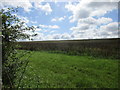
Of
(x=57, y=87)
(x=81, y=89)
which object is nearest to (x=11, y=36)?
(x=57, y=87)

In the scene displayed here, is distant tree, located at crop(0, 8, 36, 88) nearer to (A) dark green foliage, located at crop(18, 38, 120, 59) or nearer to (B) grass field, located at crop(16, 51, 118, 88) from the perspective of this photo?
(B) grass field, located at crop(16, 51, 118, 88)

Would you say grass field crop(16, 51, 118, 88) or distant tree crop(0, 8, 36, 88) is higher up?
distant tree crop(0, 8, 36, 88)

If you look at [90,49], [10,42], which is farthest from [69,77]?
[90,49]

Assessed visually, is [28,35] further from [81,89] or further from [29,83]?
[81,89]

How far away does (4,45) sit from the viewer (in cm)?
273

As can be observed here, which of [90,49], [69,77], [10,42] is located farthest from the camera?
[90,49]

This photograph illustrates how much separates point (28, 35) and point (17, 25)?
0.51m

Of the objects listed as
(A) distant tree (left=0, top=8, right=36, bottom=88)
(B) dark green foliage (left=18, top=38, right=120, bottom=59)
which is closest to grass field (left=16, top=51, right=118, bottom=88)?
(A) distant tree (left=0, top=8, right=36, bottom=88)

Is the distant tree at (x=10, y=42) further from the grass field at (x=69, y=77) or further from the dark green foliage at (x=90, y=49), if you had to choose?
the dark green foliage at (x=90, y=49)

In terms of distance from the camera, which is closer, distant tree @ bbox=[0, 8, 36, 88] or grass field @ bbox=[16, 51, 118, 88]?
distant tree @ bbox=[0, 8, 36, 88]

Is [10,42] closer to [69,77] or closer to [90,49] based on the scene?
[69,77]

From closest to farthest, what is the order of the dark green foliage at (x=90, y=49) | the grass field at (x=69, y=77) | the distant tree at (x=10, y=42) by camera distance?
the distant tree at (x=10, y=42)
the grass field at (x=69, y=77)
the dark green foliage at (x=90, y=49)

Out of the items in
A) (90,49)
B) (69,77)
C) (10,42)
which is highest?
(10,42)

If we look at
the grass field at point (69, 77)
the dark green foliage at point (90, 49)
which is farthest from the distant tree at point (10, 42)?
the dark green foliage at point (90, 49)
